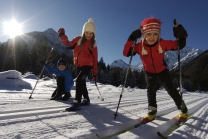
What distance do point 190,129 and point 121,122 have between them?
1118 millimetres

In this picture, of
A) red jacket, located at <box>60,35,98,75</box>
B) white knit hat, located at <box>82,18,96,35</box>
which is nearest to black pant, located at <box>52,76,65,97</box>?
red jacket, located at <box>60,35,98,75</box>

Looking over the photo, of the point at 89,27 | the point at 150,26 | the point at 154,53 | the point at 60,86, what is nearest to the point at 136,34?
the point at 150,26

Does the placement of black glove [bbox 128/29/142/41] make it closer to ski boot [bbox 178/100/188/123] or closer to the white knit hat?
the white knit hat

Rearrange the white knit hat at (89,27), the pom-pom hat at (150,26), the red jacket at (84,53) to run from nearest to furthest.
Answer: the pom-pom hat at (150,26) < the red jacket at (84,53) < the white knit hat at (89,27)

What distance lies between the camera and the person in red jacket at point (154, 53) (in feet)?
12.1

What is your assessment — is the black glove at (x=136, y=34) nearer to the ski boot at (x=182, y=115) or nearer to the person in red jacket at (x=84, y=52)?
the person in red jacket at (x=84, y=52)

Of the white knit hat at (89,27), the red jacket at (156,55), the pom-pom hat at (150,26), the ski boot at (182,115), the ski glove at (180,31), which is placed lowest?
the ski boot at (182,115)

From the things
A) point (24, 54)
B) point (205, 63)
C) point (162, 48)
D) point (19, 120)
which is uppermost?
point (205, 63)

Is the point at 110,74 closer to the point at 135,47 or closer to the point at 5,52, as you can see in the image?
the point at 5,52

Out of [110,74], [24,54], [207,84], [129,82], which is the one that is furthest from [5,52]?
[207,84]

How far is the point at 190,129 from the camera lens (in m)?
2.84

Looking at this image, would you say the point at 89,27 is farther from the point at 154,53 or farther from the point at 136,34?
the point at 154,53

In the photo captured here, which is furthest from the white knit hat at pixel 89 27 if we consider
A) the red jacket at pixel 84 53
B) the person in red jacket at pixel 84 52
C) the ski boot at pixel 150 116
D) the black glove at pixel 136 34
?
the ski boot at pixel 150 116

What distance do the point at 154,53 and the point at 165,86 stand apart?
746 millimetres
